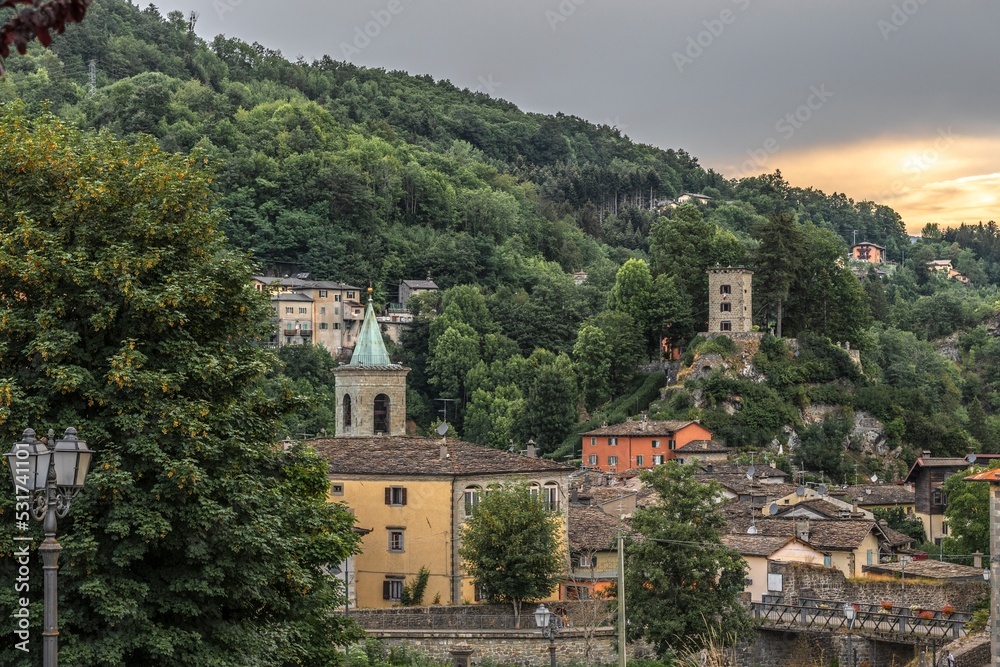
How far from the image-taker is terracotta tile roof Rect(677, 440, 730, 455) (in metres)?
85.4

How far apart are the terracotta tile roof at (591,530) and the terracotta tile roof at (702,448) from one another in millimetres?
28112

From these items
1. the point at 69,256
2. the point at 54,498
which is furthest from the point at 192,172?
the point at 54,498

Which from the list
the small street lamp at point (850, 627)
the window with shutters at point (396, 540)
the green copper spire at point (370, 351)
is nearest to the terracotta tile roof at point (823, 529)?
the small street lamp at point (850, 627)

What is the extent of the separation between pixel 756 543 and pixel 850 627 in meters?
10.0

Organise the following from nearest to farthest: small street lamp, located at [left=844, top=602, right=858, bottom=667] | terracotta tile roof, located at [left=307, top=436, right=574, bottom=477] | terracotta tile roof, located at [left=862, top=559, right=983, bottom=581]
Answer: small street lamp, located at [left=844, top=602, right=858, bottom=667] → terracotta tile roof, located at [left=862, top=559, right=983, bottom=581] → terracotta tile roof, located at [left=307, top=436, right=574, bottom=477]

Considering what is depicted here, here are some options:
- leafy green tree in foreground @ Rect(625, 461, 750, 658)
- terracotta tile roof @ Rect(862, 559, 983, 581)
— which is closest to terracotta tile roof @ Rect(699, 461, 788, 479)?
terracotta tile roof @ Rect(862, 559, 983, 581)

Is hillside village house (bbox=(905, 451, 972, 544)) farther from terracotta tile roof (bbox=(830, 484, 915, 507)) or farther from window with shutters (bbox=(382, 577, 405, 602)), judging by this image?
window with shutters (bbox=(382, 577, 405, 602))

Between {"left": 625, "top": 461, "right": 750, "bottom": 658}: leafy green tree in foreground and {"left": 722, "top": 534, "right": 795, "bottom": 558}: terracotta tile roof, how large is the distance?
6.00 metres

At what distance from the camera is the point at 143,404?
66.4 ft

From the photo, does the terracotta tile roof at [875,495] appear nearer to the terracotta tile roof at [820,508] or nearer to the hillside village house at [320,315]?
the terracotta tile roof at [820,508]

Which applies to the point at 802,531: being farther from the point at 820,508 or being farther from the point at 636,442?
the point at 636,442

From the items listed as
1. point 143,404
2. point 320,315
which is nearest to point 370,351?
point 143,404

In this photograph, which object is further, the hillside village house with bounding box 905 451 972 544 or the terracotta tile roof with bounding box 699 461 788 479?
the terracotta tile roof with bounding box 699 461 788 479

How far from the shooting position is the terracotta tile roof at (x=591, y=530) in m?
50.1
